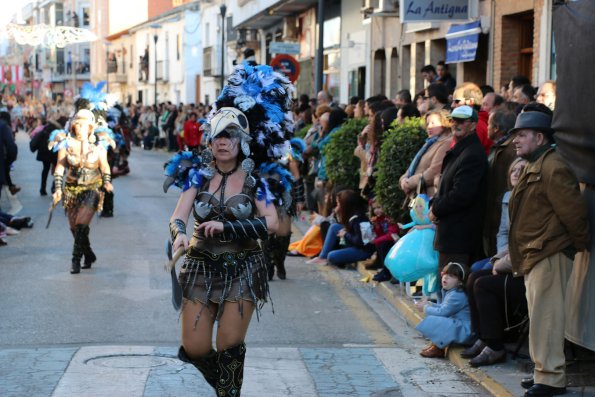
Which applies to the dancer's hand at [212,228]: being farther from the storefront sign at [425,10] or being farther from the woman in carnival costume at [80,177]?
the storefront sign at [425,10]

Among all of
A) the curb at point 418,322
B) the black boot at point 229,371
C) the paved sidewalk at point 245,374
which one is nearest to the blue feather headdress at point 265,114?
the black boot at point 229,371

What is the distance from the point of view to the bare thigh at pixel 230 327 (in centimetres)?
659

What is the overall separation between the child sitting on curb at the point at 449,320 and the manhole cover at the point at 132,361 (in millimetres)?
2017

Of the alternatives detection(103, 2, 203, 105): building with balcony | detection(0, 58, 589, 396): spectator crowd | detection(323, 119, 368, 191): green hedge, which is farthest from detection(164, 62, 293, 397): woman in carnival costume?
detection(103, 2, 203, 105): building with balcony

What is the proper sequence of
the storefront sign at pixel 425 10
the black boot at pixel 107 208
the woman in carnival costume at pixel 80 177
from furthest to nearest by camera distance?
the storefront sign at pixel 425 10, the black boot at pixel 107 208, the woman in carnival costume at pixel 80 177

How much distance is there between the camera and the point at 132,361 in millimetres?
8508

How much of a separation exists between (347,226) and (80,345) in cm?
528

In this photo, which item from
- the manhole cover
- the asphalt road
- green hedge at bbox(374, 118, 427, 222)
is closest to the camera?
the asphalt road

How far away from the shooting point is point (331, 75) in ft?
118

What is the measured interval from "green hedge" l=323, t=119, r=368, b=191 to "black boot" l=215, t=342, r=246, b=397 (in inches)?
355

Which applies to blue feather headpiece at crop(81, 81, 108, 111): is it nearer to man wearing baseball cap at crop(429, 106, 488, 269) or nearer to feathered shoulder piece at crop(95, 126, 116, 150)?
feathered shoulder piece at crop(95, 126, 116, 150)

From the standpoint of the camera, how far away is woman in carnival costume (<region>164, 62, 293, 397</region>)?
21.7ft

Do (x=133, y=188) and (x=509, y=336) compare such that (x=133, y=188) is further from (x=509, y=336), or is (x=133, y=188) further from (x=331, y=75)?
(x=509, y=336)

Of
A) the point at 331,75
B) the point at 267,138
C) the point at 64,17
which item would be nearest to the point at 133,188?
the point at 331,75
